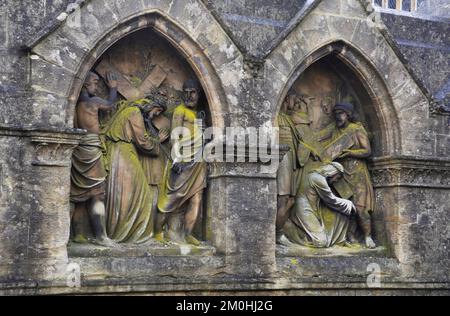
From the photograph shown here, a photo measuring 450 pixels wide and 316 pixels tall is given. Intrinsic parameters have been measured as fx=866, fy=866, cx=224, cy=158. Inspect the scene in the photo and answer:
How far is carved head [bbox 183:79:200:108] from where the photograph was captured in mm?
11719

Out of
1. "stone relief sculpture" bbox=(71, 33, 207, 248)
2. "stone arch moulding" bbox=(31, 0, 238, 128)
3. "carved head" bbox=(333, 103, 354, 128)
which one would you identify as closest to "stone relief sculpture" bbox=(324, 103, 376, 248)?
"carved head" bbox=(333, 103, 354, 128)

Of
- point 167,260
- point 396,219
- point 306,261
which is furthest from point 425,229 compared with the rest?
point 167,260

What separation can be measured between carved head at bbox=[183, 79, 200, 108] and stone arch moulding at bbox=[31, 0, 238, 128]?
0.55 feet

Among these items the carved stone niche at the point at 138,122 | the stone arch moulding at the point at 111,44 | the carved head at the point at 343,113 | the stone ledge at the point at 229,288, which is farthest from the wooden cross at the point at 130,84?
the carved head at the point at 343,113

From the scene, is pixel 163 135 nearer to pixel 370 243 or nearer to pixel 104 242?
pixel 104 242

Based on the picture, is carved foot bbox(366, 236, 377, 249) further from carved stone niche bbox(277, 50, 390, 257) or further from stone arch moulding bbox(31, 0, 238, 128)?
stone arch moulding bbox(31, 0, 238, 128)

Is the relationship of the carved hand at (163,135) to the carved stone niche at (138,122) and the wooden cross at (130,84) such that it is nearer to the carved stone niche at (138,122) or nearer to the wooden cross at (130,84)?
the carved stone niche at (138,122)

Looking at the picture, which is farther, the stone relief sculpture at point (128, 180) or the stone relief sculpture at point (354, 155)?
the stone relief sculpture at point (354, 155)

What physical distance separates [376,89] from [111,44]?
13.2 feet

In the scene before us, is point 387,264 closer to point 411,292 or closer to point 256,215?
point 411,292

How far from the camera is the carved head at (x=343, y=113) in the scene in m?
12.6

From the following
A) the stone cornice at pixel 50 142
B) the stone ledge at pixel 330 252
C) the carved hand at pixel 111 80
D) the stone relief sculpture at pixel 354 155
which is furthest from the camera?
the stone relief sculpture at pixel 354 155

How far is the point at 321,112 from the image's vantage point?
1284cm

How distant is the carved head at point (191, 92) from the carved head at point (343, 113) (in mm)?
2217
